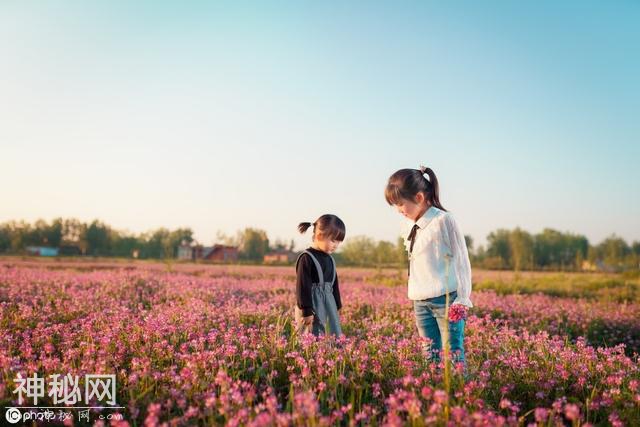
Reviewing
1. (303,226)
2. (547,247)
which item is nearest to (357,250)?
(303,226)

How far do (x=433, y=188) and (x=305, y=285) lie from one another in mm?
1786

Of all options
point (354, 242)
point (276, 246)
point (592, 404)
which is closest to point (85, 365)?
point (592, 404)

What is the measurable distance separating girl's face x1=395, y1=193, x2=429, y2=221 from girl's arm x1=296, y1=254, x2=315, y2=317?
129cm

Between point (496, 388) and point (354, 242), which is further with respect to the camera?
point (354, 242)

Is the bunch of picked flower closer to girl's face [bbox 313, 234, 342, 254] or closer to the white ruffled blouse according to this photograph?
the white ruffled blouse

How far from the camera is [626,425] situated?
3131 mm

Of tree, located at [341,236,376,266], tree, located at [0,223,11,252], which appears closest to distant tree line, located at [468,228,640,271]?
tree, located at [341,236,376,266]

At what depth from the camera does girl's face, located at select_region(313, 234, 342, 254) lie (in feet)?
18.2

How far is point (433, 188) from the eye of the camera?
4.86 meters

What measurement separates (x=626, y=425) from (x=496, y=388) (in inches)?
35.1

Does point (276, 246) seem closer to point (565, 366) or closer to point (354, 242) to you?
point (354, 242)

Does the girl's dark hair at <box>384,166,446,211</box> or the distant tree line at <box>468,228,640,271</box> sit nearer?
the girl's dark hair at <box>384,166,446,211</box>

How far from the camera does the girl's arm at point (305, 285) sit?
5.39m

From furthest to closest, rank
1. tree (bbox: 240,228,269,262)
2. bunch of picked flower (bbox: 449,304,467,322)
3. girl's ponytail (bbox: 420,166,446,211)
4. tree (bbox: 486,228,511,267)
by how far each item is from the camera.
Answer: tree (bbox: 486,228,511,267) < tree (bbox: 240,228,269,262) < girl's ponytail (bbox: 420,166,446,211) < bunch of picked flower (bbox: 449,304,467,322)
